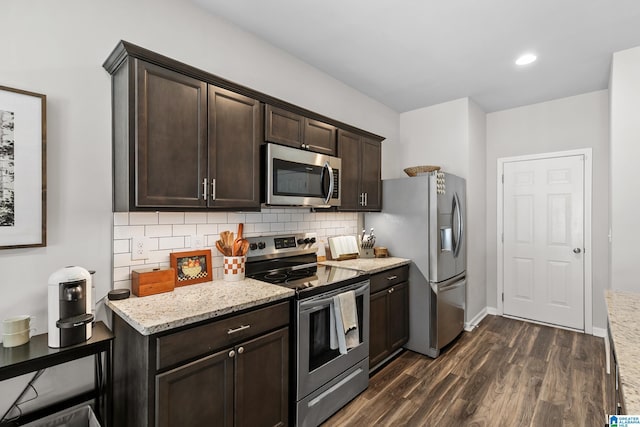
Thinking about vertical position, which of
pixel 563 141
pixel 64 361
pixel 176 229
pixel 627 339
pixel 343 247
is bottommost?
pixel 64 361

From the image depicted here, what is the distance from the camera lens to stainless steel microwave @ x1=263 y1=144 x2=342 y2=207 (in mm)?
2330

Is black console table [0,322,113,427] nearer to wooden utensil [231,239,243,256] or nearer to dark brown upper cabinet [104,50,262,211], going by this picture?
dark brown upper cabinet [104,50,262,211]

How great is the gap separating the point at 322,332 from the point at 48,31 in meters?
2.37

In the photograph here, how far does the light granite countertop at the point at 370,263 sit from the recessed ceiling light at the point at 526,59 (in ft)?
7.09

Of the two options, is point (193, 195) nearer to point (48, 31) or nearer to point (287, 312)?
point (287, 312)

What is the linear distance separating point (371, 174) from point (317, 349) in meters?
1.91

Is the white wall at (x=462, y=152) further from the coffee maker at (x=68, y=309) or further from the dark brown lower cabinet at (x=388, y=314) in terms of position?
the coffee maker at (x=68, y=309)

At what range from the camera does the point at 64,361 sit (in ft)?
4.75

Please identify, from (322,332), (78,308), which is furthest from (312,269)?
(78,308)

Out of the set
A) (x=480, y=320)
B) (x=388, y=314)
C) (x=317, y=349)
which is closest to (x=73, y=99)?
(x=317, y=349)

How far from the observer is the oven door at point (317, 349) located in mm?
2080

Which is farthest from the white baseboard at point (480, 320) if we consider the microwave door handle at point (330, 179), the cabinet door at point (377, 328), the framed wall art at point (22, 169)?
the framed wall art at point (22, 169)

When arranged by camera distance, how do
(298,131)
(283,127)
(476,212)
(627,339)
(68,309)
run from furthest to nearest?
(476,212)
(298,131)
(283,127)
(68,309)
(627,339)

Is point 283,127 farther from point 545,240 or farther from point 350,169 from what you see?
point 545,240
